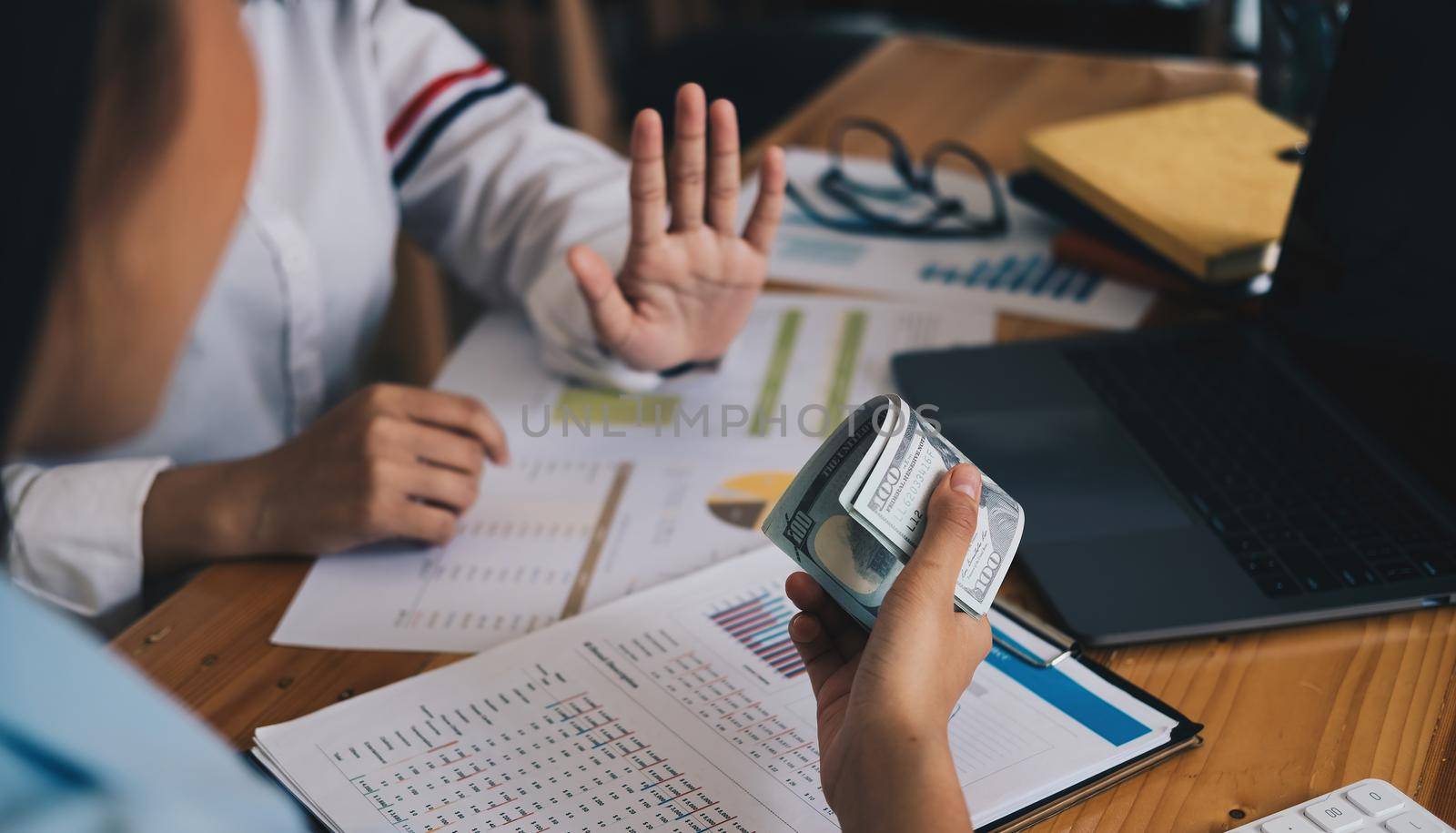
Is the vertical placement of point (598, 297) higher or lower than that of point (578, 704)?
higher

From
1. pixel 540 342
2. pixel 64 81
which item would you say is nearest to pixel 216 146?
pixel 64 81

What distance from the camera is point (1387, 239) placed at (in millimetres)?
813

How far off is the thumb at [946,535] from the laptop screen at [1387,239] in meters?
0.36

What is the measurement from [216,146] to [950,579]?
35 centimetres

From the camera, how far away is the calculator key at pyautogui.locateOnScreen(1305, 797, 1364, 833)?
542 millimetres

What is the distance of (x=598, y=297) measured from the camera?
911mm

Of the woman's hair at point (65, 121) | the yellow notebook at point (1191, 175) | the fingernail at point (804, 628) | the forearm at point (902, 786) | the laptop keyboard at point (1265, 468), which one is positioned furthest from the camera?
the yellow notebook at point (1191, 175)

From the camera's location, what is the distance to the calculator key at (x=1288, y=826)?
0.54m

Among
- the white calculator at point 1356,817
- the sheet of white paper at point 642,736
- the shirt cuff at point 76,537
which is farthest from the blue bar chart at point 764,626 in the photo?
the shirt cuff at point 76,537

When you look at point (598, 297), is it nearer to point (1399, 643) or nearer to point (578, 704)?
point (578, 704)

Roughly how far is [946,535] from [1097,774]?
0.48 feet

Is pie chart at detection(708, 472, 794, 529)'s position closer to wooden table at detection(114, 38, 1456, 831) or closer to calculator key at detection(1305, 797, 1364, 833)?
wooden table at detection(114, 38, 1456, 831)

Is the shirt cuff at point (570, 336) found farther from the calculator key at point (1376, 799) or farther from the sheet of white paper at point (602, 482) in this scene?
the calculator key at point (1376, 799)

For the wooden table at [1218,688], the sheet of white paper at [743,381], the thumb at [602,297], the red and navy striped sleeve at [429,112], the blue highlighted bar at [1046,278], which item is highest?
the red and navy striped sleeve at [429,112]
